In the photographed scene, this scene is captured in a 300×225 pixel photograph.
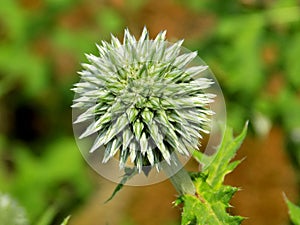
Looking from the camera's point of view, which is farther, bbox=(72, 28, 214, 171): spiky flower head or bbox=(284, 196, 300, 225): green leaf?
bbox=(284, 196, 300, 225): green leaf

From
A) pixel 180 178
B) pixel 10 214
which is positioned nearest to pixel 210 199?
pixel 180 178

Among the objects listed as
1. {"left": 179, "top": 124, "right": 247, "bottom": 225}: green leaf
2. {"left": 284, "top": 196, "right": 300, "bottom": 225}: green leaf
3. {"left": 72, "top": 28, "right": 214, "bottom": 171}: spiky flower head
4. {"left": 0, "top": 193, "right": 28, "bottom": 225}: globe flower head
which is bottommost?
{"left": 0, "top": 193, "right": 28, "bottom": 225}: globe flower head

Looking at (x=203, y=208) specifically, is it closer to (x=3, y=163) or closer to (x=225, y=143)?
(x=225, y=143)

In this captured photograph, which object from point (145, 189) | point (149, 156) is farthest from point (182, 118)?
point (145, 189)

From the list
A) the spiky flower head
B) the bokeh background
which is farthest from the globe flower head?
the bokeh background

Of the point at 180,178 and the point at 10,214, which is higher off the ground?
the point at 180,178

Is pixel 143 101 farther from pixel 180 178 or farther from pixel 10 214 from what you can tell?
pixel 10 214

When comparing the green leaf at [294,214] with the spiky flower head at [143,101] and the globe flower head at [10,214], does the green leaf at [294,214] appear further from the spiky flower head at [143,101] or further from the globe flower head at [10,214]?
the globe flower head at [10,214]

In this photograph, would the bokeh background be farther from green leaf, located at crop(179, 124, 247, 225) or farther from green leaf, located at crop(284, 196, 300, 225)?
green leaf, located at crop(179, 124, 247, 225)
